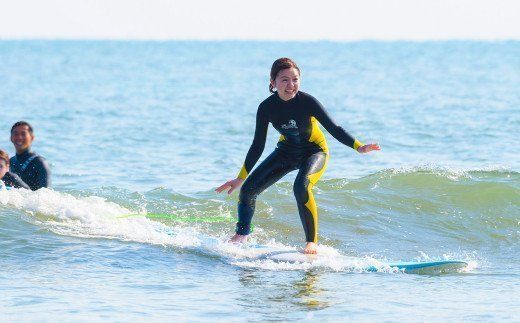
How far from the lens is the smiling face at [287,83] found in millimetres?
8445

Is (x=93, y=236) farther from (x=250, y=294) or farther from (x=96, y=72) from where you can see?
(x=96, y=72)

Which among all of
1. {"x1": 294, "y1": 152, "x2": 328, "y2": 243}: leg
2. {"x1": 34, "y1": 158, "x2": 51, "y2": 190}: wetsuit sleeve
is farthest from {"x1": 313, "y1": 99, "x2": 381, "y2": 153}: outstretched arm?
{"x1": 34, "y1": 158, "x2": 51, "y2": 190}: wetsuit sleeve

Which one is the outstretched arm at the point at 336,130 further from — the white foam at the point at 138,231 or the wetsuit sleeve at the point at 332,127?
the white foam at the point at 138,231

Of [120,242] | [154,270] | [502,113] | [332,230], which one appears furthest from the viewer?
[502,113]

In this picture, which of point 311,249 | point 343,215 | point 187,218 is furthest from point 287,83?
point 343,215

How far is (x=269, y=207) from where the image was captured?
11727 millimetres

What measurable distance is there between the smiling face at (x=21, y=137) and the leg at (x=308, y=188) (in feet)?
11.1

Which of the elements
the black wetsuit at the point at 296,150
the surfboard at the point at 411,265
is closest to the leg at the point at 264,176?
the black wetsuit at the point at 296,150

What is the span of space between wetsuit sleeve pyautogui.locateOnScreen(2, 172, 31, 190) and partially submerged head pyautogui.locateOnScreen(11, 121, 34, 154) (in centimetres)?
31

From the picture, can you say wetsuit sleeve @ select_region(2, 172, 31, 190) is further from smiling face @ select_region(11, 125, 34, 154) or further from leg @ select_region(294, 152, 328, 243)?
leg @ select_region(294, 152, 328, 243)

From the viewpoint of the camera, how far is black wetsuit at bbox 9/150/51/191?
10445mm

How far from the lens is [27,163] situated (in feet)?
34.4

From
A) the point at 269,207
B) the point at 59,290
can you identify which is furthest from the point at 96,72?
the point at 59,290

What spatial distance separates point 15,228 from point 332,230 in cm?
347
